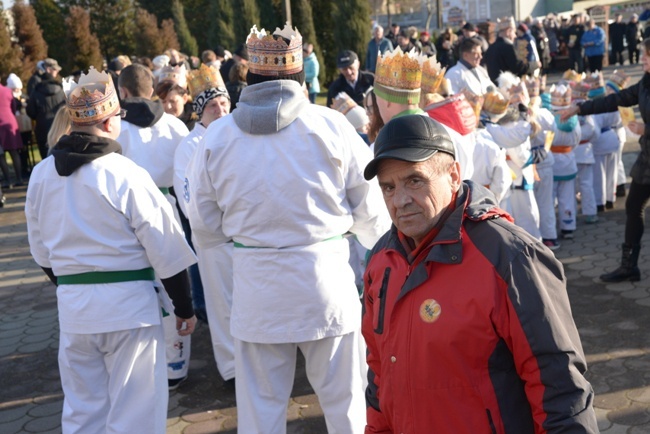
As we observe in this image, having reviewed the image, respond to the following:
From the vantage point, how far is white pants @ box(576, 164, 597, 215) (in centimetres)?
912

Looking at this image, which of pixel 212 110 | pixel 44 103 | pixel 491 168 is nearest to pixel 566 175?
pixel 491 168

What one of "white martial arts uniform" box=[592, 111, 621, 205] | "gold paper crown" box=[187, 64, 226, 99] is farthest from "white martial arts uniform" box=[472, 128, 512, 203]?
"white martial arts uniform" box=[592, 111, 621, 205]

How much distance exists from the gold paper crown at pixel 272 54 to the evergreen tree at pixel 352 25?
23.3 metres

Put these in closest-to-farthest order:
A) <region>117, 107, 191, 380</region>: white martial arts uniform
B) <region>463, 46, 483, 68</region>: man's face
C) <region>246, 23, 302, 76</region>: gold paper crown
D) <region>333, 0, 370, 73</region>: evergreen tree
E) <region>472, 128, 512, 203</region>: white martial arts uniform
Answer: <region>246, 23, 302, 76</region>: gold paper crown < <region>117, 107, 191, 380</region>: white martial arts uniform < <region>472, 128, 512, 203</region>: white martial arts uniform < <region>463, 46, 483, 68</region>: man's face < <region>333, 0, 370, 73</region>: evergreen tree

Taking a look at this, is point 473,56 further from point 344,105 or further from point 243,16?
point 243,16

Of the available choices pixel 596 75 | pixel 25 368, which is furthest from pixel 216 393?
pixel 596 75

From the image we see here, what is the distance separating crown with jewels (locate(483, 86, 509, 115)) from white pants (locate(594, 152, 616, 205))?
2.82 meters

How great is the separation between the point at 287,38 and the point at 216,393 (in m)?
2.66

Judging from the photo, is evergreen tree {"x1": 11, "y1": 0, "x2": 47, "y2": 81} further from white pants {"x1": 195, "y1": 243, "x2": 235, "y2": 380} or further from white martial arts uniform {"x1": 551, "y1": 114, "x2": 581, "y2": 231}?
white pants {"x1": 195, "y1": 243, "x2": 235, "y2": 380}

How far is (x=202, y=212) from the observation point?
377 centimetres

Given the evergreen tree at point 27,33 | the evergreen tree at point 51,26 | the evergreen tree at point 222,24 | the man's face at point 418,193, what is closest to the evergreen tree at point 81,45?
the evergreen tree at point 27,33

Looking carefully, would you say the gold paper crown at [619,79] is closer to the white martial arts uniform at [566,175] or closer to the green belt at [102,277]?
the white martial arts uniform at [566,175]

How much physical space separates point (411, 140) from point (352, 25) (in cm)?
2510

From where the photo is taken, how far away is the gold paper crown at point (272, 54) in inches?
145
